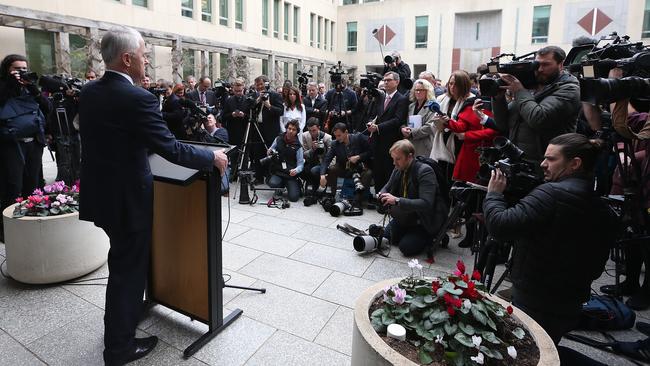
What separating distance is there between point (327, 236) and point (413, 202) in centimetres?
111

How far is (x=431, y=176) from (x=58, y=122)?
5.06 metres

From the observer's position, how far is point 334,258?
3.91m

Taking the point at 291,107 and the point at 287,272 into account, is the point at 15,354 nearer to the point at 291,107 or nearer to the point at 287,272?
the point at 287,272

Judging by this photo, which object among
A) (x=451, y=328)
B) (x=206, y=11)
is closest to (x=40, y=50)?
(x=206, y=11)

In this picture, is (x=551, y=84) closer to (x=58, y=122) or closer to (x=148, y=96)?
(x=148, y=96)

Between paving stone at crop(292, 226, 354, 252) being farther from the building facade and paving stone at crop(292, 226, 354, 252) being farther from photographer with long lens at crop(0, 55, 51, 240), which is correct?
the building facade

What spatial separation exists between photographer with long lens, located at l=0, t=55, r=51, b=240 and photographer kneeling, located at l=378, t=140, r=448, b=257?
345 centimetres

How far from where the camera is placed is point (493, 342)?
4.91ft

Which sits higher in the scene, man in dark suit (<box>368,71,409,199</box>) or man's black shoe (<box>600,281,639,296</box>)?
man in dark suit (<box>368,71,409,199</box>)

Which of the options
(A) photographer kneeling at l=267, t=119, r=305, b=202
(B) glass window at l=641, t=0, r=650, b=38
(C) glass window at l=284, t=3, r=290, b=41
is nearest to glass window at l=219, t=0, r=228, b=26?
(C) glass window at l=284, t=3, r=290, b=41

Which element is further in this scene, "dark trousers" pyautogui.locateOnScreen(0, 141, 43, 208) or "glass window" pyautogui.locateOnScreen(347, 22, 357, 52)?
"glass window" pyautogui.locateOnScreen(347, 22, 357, 52)

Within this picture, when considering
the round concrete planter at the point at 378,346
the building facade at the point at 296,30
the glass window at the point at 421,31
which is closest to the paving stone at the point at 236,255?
the round concrete planter at the point at 378,346

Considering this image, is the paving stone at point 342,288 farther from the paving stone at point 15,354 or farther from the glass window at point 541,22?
the glass window at point 541,22

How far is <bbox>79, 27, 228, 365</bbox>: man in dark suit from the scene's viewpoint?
6.75 ft
